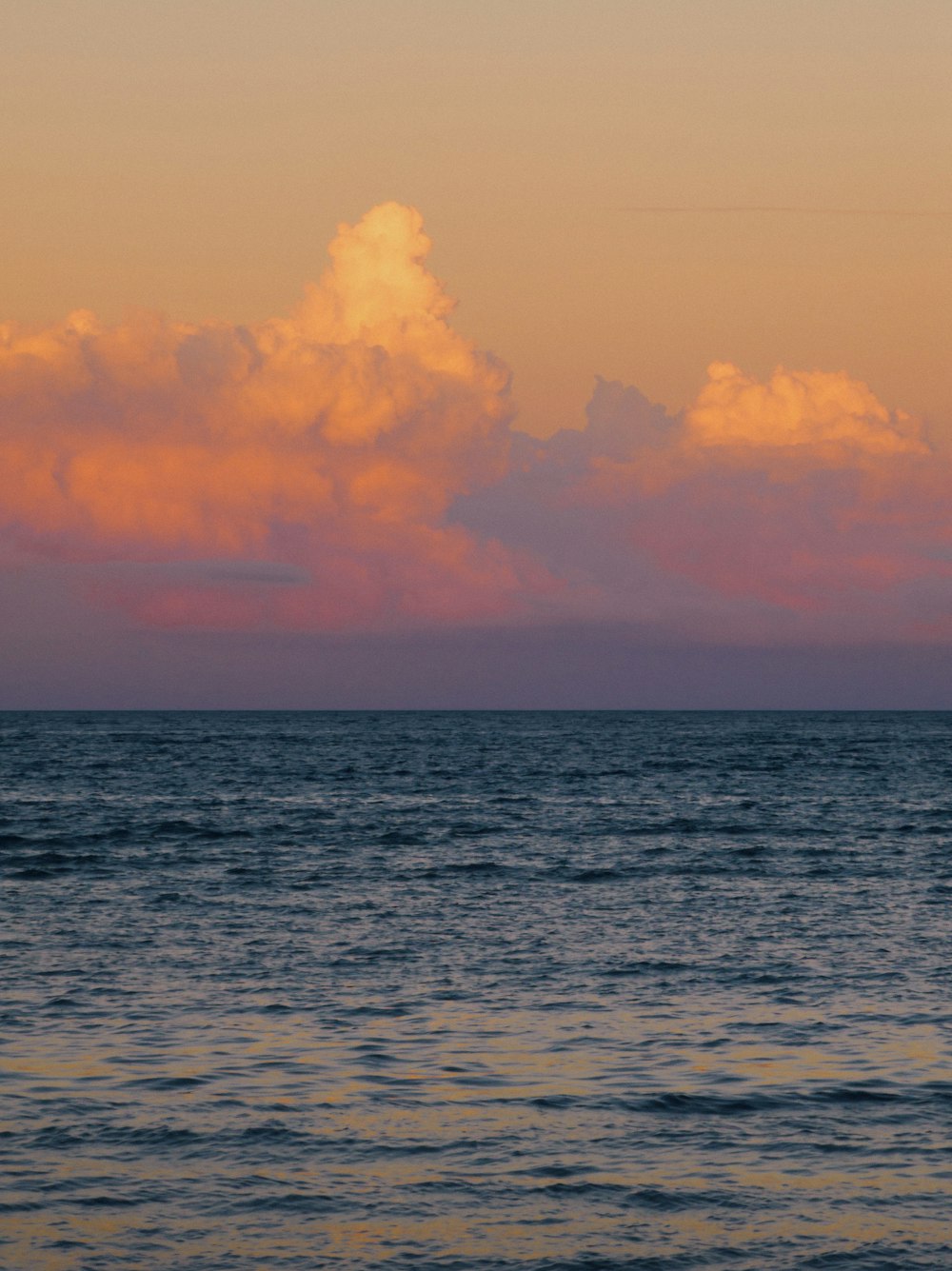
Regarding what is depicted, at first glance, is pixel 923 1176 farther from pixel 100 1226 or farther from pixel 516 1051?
pixel 100 1226

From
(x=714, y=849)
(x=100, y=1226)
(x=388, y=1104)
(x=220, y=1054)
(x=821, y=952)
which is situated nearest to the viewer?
(x=100, y=1226)

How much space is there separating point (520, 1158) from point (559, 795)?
60151 mm

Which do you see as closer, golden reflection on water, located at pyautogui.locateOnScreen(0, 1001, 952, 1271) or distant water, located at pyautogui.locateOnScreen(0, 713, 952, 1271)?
golden reflection on water, located at pyautogui.locateOnScreen(0, 1001, 952, 1271)

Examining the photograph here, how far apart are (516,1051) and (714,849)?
28.3m

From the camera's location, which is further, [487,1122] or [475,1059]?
[475,1059]

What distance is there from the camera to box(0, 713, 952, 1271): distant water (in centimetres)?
1314

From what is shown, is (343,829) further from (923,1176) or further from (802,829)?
(923,1176)

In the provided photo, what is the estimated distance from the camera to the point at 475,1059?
18766 mm

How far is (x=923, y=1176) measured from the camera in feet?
47.4

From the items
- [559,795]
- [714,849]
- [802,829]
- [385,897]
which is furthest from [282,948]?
[559,795]

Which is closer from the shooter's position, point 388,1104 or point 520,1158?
point 520,1158

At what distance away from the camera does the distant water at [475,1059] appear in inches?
517

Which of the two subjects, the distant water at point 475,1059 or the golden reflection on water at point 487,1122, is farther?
the distant water at point 475,1059

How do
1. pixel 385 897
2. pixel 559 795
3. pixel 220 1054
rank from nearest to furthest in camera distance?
1. pixel 220 1054
2. pixel 385 897
3. pixel 559 795
